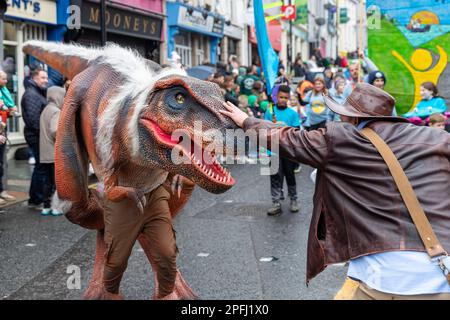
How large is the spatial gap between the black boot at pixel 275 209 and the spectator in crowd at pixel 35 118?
9.65 feet

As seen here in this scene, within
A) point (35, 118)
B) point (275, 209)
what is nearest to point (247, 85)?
point (275, 209)

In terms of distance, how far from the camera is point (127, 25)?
16.2 m

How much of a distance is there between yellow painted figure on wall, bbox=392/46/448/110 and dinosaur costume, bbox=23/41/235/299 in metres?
5.23

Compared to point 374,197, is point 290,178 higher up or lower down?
lower down

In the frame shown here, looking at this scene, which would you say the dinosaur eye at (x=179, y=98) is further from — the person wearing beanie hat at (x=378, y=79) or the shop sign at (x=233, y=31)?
the shop sign at (x=233, y=31)

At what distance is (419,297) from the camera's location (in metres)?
2.67

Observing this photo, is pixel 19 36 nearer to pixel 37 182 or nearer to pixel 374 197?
pixel 37 182

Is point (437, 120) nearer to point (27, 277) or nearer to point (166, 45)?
point (27, 277)

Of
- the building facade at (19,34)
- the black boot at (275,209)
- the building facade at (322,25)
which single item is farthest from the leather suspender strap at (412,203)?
the building facade at (322,25)

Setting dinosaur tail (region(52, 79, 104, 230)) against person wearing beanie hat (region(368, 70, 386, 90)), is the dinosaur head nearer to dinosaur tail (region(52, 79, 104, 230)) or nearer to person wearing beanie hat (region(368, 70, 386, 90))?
dinosaur tail (region(52, 79, 104, 230))

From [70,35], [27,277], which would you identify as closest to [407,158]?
[27,277]

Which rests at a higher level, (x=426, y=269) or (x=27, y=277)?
(x=426, y=269)

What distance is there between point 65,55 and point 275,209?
4060mm

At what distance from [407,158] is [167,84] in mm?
1262
